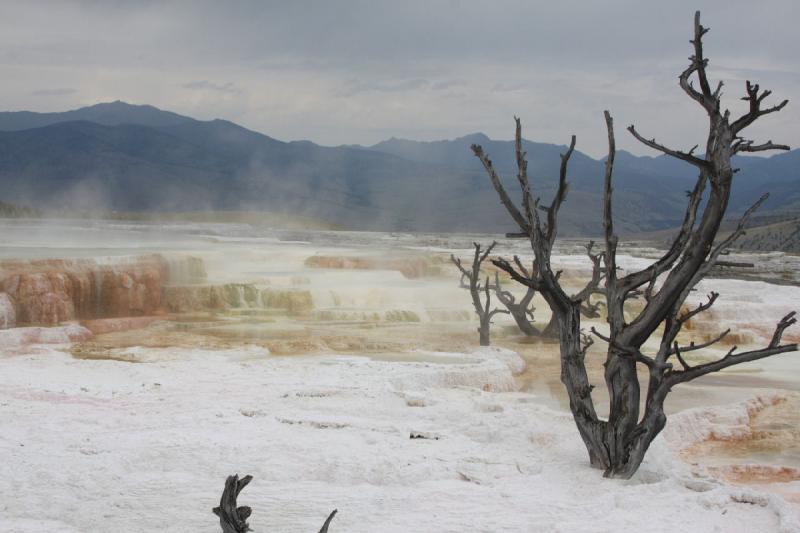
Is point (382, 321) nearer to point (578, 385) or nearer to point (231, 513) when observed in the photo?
point (578, 385)

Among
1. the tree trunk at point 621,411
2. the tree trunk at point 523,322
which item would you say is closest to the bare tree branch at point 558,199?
the tree trunk at point 621,411

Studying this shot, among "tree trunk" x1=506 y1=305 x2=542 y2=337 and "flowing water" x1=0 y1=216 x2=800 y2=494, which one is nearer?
"flowing water" x1=0 y1=216 x2=800 y2=494

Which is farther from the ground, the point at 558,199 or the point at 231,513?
the point at 558,199

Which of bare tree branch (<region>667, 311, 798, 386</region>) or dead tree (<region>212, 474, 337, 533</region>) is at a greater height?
bare tree branch (<region>667, 311, 798, 386</region>)

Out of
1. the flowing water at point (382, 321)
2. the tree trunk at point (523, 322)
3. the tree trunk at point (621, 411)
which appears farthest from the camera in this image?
the tree trunk at point (523, 322)

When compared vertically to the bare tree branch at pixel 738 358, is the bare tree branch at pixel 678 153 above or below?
above

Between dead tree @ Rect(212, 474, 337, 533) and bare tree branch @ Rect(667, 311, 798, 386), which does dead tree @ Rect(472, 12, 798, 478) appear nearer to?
bare tree branch @ Rect(667, 311, 798, 386)

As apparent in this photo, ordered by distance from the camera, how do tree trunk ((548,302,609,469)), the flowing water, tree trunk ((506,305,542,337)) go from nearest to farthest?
1. tree trunk ((548,302,609,469))
2. the flowing water
3. tree trunk ((506,305,542,337))

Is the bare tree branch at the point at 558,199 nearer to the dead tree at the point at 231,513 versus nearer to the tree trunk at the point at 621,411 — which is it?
the tree trunk at the point at 621,411


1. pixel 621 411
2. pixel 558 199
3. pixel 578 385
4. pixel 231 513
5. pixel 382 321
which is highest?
pixel 558 199

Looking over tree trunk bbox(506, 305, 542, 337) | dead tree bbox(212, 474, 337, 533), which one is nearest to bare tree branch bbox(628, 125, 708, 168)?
dead tree bbox(212, 474, 337, 533)

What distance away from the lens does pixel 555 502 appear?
6.28 m

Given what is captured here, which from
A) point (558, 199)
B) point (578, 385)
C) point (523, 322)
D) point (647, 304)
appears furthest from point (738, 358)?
point (523, 322)

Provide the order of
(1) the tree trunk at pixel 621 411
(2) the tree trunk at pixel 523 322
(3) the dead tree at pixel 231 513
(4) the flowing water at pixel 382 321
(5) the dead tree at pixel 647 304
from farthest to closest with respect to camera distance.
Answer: (2) the tree trunk at pixel 523 322
(4) the flowing water at pixel 382 321
(1) the tree trunk at pixel 621 411
(5) the dead tree at pixel 647 304
(3) the dead tree at pixel 231 513
